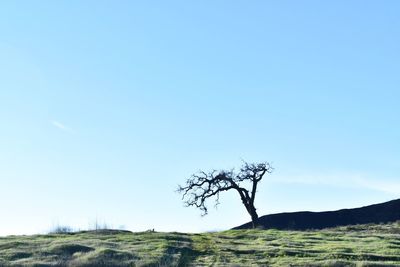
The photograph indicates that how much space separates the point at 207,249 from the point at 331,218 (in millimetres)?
23148

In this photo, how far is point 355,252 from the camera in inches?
1657

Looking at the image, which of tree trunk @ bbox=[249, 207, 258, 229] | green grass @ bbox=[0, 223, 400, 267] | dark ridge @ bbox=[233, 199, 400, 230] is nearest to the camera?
green grass @ bbox=[0, 223, 400, 267]

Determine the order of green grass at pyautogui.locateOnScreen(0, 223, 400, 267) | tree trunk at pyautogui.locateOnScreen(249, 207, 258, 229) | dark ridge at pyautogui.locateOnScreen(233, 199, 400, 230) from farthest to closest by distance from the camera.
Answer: tree trunk at pyautogui.locateOnScreen(249, 207, 258, 229) → dark ridge at pyautogui.locateOnScreen(233, 199, 400, 230) → green grass at pyautogui.locateOnScreen(0, 223, 400, 267)

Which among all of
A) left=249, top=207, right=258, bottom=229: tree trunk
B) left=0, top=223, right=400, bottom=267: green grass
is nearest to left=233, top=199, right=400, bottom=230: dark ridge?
left=249, top=207, right=258, bottom=229: tree trunk

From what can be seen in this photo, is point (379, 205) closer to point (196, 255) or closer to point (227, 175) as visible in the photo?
point (227, 175)

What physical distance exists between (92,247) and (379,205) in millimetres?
30814

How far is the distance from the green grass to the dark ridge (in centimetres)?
768

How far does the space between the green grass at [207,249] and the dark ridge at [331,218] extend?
7.68 meters

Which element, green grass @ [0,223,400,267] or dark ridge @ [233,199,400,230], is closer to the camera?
green grass @ [0,223,400,267]

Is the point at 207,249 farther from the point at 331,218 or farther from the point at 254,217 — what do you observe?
the point at 331,218

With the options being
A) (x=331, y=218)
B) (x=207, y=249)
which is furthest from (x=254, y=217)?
(x=207, y=249)

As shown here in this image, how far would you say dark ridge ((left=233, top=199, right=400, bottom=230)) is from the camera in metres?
63.5

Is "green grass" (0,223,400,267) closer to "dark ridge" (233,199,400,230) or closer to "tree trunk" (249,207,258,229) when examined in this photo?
"dark ridge" (233,199,400,230)

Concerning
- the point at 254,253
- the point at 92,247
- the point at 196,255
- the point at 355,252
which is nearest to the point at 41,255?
the point at 92,247
